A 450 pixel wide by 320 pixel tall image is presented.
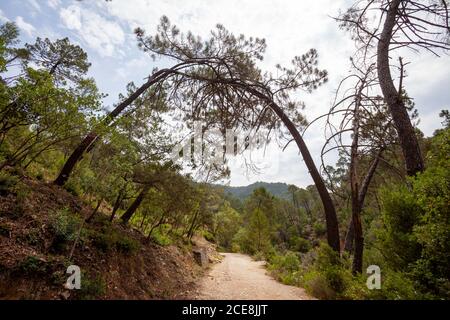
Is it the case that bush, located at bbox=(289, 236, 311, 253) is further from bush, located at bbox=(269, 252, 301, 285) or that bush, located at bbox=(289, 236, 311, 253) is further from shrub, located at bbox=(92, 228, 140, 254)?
shrub, located at bbox=(92, 228, 140, 254)

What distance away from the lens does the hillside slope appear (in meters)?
4.14

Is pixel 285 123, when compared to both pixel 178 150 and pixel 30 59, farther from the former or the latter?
pixel 30 59

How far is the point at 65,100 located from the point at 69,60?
1438 centimetres

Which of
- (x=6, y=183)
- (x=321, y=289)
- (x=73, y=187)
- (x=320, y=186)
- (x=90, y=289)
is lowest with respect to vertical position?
(x=90, y=289)

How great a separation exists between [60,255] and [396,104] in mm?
7607

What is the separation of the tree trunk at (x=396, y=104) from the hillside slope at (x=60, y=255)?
21.6 ft

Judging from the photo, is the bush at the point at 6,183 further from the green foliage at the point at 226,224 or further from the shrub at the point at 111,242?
the green foliage at the point at 226,224

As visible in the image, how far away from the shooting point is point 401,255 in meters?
4.22

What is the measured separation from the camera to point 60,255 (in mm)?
5109

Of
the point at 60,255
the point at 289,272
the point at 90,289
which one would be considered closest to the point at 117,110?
the point at 60,255

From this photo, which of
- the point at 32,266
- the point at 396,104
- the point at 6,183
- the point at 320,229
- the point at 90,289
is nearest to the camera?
the point at 32,266

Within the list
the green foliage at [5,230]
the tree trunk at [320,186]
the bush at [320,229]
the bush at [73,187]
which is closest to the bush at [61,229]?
the green foliage at [5,230]

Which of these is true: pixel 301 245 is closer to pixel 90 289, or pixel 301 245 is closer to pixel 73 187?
pixel 73 187
